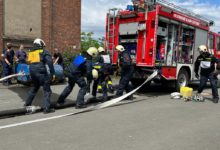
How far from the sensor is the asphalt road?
5086mm

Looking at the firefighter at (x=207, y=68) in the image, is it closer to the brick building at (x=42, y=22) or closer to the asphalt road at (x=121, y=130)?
the asphalt road at (x=121, y=130)

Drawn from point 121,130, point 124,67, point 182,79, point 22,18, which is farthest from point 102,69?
point 22,18

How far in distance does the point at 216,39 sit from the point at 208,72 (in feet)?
15.5

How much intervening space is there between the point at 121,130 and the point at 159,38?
222 inches

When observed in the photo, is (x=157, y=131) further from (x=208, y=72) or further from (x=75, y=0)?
(x=75, y=0)

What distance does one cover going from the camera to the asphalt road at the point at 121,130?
5.09 m

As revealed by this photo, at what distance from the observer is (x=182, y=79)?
38.9ft

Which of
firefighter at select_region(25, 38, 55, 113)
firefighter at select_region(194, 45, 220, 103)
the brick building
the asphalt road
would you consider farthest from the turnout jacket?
the brick building

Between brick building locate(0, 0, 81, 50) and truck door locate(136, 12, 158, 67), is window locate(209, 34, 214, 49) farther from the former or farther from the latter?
brick building locate(0, 0, 81, 50)

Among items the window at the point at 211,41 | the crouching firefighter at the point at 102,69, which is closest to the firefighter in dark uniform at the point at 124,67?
the crouching firefighter at the point at 102,69

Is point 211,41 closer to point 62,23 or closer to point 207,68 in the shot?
point 207,68

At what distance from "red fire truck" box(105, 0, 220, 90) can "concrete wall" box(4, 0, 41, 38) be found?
5.89 meters

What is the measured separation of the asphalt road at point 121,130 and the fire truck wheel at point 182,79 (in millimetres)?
2816

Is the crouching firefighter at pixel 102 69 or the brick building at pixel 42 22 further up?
the brick building at pixel 42 22
